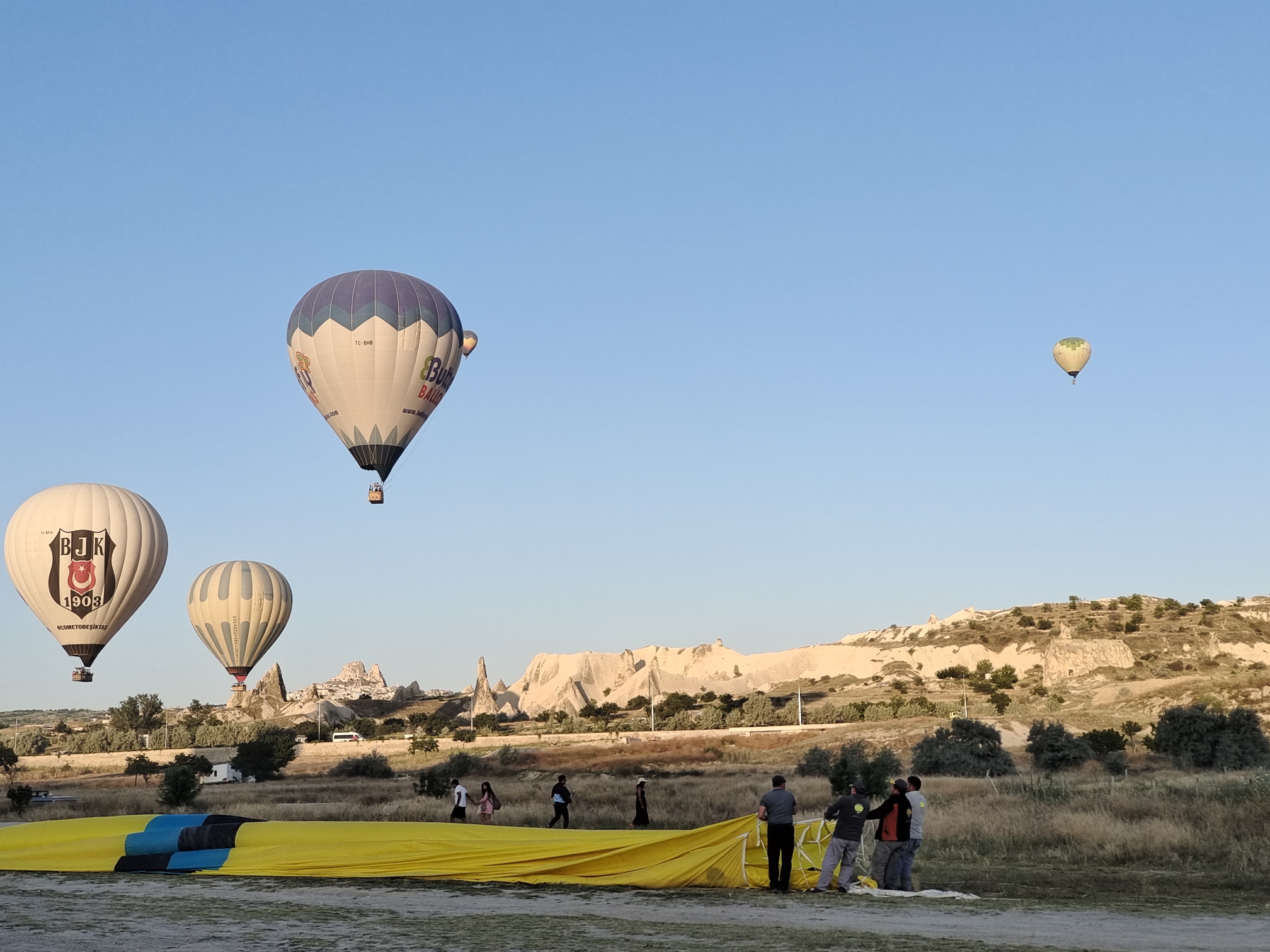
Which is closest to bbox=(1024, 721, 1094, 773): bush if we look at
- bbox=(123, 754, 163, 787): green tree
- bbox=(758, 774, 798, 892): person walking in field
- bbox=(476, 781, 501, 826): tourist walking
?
bbox=(476, 781, 501, 826): tourist walking

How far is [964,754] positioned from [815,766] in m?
5.96

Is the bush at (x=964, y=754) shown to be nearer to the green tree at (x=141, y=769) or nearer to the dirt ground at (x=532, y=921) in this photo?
the dirt ground at (x=532, y=921)

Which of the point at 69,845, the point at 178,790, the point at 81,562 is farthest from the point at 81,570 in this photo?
the point at 69,845

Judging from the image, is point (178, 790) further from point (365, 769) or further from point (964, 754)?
point (964, 754)

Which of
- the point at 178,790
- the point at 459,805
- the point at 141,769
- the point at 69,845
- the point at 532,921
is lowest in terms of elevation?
the point at 141,769

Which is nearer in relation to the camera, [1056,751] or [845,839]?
[845,839]

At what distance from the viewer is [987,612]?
14125 centimetres

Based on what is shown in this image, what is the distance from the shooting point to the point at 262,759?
75.1 m

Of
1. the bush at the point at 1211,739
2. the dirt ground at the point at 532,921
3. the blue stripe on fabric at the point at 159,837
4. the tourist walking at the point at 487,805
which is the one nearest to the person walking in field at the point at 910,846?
the dirt ground at the point at 532,921

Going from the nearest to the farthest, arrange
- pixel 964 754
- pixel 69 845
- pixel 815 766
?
pixel 69 845 → pixel 964 754 → pixel 815 766

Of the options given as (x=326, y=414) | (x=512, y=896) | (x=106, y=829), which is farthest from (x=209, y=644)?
(x=512, y=896)

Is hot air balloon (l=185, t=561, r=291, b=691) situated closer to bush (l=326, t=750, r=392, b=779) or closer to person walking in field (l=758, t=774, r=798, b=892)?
bush (l=326, t=750, r=392, b=779)

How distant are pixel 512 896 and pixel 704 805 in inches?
772

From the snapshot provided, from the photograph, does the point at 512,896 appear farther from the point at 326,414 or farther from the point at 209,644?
the point at 209,644
